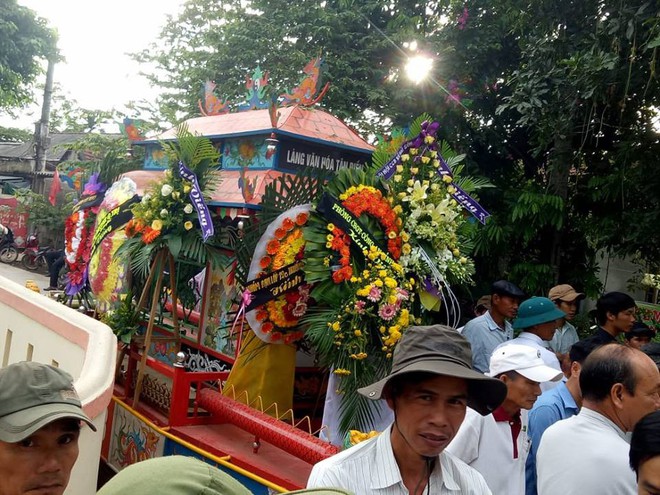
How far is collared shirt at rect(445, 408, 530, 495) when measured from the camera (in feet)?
8.07

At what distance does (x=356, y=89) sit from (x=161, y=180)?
712 centimetres

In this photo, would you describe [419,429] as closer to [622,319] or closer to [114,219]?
[622,319]

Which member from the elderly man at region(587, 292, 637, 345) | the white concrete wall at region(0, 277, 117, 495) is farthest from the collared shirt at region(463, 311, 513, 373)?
the white concrete wall at region(0, 277, 117, 495)

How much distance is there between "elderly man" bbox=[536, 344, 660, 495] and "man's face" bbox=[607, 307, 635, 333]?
7.49 ft

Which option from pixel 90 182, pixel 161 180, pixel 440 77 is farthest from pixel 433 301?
pixel 440 77

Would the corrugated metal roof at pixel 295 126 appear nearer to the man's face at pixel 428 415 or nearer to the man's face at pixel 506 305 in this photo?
the man's face at pixel 506 305

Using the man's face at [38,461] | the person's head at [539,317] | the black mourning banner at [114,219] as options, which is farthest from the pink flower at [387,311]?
the black mourning banner at [114,219]

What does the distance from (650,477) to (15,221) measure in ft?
72.0

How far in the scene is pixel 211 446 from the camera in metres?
4.35

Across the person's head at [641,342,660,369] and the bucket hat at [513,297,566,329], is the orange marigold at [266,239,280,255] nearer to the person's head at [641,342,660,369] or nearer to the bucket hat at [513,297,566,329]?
the bucket hat at [513,297,566,329]

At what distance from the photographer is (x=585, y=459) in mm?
2182

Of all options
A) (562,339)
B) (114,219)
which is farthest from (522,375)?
(114,219)

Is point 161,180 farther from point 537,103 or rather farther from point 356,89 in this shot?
point 356,89

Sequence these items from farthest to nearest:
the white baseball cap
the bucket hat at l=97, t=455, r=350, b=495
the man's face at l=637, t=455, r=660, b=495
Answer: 1. the white baseball cap
2. the man's face at l=637, t=455, r=660, b=495
3. the bucket hat at l=97, t=455, r=350, b=495
